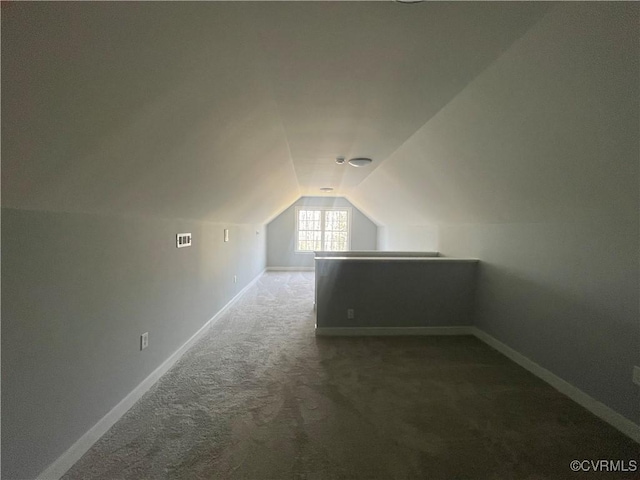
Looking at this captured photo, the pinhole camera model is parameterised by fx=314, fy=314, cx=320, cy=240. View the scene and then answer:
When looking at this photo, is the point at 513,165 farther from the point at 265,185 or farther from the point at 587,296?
the point at 265,185

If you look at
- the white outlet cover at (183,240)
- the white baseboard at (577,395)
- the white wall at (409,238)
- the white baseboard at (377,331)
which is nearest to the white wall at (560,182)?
the white baseboard at (577,395)

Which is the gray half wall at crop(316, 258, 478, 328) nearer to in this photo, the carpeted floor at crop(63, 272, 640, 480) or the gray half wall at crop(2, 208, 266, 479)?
the carpeted floor at crop(63, 272, 640, 480)

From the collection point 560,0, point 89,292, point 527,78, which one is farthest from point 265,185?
point 560,0

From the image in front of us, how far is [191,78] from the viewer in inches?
57.1

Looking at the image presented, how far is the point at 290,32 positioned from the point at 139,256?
6.08 ft

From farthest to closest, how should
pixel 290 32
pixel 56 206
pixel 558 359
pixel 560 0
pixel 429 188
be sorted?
pixel 429 188, pixel 558 359, pixel 56 206, pixel 290 32, pixel 560 0

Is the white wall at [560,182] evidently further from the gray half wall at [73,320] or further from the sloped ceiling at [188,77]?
the gray half wall at [73,320]

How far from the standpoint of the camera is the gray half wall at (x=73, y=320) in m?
1.34

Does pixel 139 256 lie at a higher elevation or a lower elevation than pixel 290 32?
lower

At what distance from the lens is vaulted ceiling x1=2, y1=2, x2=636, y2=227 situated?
3.29 feet

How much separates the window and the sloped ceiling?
696cm

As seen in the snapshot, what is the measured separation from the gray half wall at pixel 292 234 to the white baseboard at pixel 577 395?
6.21 metres

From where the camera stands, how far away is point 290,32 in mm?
1379

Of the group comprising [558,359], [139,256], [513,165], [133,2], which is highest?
[133,2]
